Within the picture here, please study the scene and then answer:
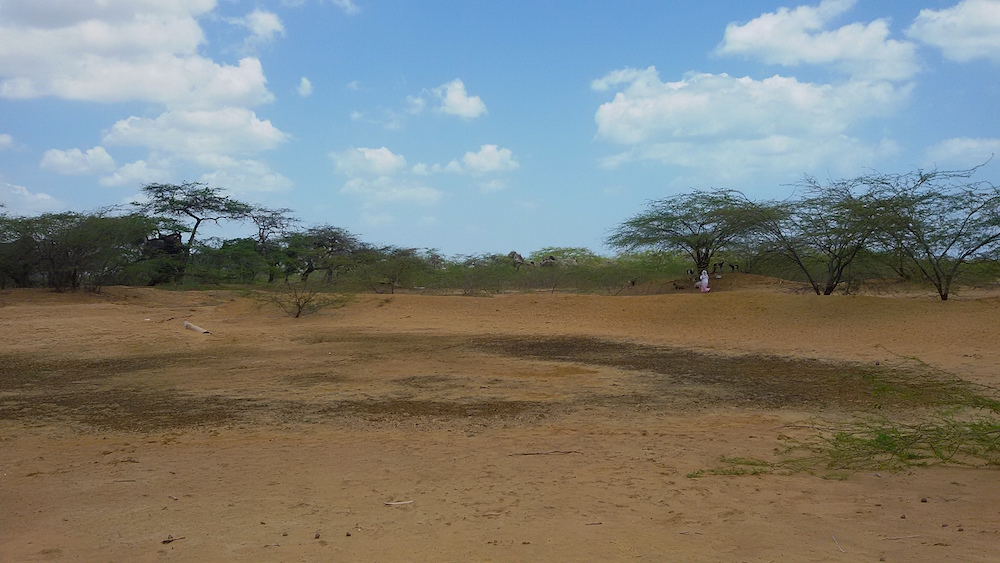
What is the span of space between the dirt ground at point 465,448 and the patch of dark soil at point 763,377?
8 cm

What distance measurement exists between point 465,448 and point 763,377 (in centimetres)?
586

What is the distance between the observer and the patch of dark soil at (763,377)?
8492 mm

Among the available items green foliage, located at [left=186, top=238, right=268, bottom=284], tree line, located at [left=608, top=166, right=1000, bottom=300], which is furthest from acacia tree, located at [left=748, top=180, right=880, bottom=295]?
green foliage, located at [left=186, top=238, right=268, bottom=284]

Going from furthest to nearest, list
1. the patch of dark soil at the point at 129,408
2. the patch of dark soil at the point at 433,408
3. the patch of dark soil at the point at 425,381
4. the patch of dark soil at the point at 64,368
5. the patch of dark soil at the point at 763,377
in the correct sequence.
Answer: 1. the patch of dark soil at the point at 64,368
2. the patch of dark soil at the point at 425,381
3. the patch of dark soil at the point at 763,377
4. the patch of dark soil at the point at 433,408
5. the patch of dark soil at the point at 129,408

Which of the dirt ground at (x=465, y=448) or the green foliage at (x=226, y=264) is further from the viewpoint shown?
the green foliage at (x=226, y=264)

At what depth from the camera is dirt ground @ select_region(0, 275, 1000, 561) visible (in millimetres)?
4246

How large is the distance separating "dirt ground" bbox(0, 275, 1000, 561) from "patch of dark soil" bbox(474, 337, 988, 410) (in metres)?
0.08

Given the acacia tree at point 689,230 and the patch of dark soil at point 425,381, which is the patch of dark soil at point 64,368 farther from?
the acacia tree at point 689,230

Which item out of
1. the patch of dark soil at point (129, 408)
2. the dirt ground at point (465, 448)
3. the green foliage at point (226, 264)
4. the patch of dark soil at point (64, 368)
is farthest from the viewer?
the green foliage at point (226, 264)

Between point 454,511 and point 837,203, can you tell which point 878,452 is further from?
point 837,203

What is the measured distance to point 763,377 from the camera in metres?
10.5

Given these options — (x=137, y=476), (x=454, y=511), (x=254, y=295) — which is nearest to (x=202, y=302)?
(x=254, y=295)

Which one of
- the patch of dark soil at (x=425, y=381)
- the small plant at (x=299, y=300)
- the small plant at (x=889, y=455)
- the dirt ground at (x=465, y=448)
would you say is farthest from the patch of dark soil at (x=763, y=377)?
the small plant at (x=299, y=300)

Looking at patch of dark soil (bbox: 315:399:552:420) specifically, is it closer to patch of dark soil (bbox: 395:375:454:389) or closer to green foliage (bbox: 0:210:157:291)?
patch of dark soil (bbox: 395:375:454:389)
